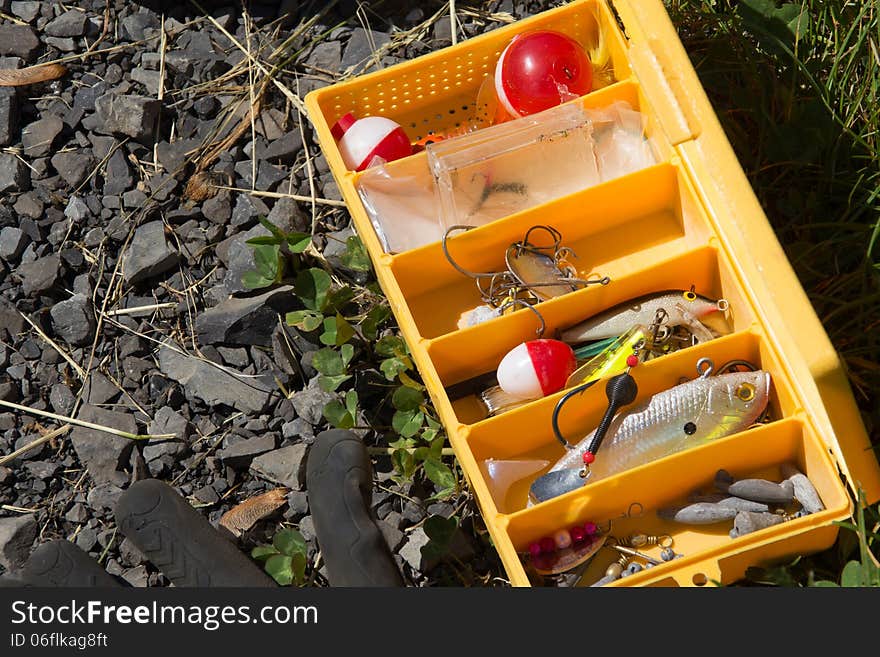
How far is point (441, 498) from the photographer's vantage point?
90.0 inches

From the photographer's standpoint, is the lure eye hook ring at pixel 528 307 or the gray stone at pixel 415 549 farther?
the gray stone at pixel 415 549

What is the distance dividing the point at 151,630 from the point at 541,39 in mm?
1546

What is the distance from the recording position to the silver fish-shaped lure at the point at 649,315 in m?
2.11

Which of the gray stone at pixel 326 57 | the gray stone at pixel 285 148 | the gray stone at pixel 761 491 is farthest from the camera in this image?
the gray stone at pixel 326 57

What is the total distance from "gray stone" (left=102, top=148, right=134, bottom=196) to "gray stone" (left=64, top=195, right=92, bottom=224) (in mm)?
68

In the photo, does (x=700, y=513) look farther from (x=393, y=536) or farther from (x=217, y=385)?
(x=217, y=385)

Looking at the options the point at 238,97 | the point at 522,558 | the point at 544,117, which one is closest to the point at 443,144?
the point at 544,117

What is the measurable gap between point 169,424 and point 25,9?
1.38 meters

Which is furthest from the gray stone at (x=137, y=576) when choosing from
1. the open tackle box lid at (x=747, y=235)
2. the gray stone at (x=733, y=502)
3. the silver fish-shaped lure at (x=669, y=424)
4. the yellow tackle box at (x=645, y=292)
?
the open tackle box lid at (x=747, y=235)

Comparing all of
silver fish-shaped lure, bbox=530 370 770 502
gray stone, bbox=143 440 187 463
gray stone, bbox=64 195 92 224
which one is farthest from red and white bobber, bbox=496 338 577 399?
gray stone, bbox=64 195 92 224

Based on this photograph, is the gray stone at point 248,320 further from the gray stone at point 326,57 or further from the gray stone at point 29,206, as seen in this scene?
the gray stone at point 326,57

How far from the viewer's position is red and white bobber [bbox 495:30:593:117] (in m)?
2.26

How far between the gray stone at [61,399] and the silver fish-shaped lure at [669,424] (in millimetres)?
1205

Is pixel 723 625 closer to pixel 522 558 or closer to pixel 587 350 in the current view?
pixel 522 558
